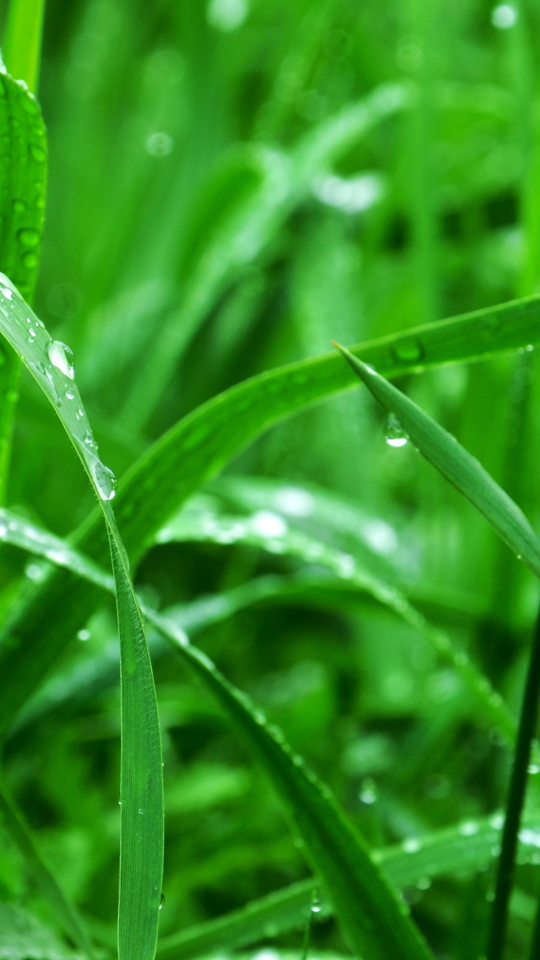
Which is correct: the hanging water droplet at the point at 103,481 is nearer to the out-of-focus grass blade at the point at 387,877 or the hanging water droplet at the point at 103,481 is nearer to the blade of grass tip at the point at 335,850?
the blade of grass tip at the point at 335,850

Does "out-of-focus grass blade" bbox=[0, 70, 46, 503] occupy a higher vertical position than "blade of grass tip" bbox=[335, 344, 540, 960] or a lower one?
higher

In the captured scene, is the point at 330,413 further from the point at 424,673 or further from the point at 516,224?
the point at 516,224

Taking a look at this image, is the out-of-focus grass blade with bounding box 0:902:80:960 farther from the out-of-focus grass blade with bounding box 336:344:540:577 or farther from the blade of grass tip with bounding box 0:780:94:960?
the out-of-focus grass blade with bounding box 336:344:540:577

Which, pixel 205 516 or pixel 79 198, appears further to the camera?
pixel 79 198

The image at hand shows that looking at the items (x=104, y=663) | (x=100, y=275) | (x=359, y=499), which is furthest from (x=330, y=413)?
(x=104, y=663)

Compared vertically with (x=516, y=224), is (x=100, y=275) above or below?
below

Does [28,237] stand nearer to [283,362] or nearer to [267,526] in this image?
[267,526]

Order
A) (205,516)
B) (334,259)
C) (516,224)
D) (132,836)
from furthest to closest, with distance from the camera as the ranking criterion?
(516,224) < (334,259) < (205,516) < (132,836)

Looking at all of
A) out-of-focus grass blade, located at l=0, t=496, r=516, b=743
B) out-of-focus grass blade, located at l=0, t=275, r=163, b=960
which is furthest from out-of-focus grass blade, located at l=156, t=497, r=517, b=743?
out-of-focus grass blade, located at l=0, t=275, r=163, b=960
